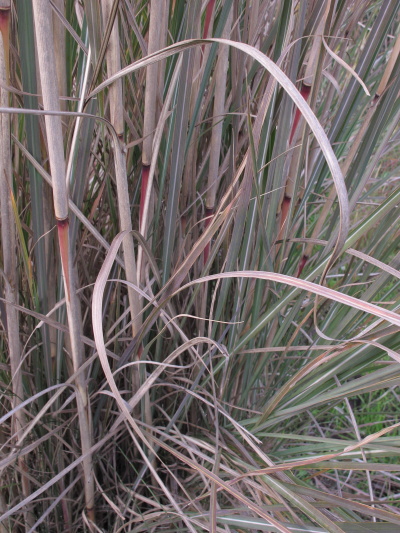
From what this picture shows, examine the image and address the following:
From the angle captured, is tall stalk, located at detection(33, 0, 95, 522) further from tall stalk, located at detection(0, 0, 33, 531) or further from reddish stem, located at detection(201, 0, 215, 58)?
reddish stem, located at detection(201, 0, 215, 58)

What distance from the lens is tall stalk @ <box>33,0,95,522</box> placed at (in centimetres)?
29

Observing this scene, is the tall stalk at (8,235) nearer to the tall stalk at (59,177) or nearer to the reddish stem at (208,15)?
the tall stalk at (59,177)

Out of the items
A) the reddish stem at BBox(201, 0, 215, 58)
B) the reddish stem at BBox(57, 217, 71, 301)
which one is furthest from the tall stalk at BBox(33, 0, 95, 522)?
the reddish stem at BBox(201, 0, 215, 58)

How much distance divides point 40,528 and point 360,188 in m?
0.56

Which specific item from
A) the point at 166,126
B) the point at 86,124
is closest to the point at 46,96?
the point at 86,124

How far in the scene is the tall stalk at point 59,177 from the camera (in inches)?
11.2

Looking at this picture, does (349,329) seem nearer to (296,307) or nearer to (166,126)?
(296,307)

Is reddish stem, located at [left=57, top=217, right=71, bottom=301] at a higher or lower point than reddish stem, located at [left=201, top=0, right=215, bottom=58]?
lower

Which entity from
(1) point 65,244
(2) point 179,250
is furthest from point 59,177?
(2) point 179,250

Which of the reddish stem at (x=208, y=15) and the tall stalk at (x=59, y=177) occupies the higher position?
the reddish stem at (x=208, y=15)

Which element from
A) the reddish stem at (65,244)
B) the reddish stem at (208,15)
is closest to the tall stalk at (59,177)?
the reddish stem at (65,244)

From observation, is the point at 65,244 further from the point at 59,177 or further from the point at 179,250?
the point at 179,250

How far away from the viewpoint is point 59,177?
1.08 feet

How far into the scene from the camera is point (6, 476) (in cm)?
57
